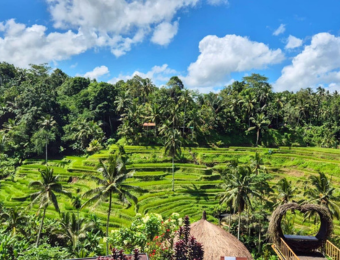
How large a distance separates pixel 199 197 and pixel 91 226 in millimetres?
17089

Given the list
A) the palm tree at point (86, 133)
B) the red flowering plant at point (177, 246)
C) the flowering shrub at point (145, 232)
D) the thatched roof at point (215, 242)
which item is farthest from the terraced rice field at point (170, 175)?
the thatched roof at point (215, 242)

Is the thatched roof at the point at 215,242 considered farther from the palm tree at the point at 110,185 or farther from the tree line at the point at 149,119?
the tree line at the point at 149,119

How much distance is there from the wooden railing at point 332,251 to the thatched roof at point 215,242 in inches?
165

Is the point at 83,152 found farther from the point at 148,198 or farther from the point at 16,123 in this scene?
the point at 148,198

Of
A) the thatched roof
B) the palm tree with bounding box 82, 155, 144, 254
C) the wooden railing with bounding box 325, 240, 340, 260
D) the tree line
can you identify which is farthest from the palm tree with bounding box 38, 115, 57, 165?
the wooden railing with bounding box 325, 240, 340, 260

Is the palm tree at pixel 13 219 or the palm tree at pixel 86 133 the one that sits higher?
the palm tree at pixel 86 133

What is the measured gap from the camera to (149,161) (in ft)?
149

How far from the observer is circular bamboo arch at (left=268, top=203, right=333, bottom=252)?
Answer: 11586 mm

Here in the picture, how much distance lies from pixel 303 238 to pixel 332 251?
1.28m

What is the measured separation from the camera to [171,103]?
199 feet

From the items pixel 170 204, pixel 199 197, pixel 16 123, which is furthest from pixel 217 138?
pixel 16 123

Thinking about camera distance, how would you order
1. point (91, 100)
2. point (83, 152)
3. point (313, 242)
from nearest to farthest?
point (313, 242), point (83, 152), point (91, 100)

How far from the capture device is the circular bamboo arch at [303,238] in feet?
38.0

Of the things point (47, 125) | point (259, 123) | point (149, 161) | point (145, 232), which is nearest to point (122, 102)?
point (47, 125)
